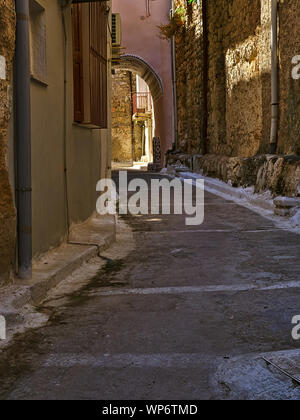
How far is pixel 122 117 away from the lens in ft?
127

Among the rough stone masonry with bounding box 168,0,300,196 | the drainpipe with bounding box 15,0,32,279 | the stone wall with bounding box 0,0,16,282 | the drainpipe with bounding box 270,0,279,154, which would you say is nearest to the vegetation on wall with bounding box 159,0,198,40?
the rough stone masonry with bounding box 168,0,300,196

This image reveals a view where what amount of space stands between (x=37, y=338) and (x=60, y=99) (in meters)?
2.88

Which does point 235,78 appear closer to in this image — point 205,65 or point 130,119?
point 205,65

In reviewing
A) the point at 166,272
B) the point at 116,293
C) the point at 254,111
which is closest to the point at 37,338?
the point at 116,293

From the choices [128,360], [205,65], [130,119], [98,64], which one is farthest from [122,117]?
[128,360]

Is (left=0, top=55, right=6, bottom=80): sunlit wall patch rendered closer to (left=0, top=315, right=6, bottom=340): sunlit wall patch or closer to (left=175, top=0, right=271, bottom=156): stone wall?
(left=0, top=315, right=6, bottom=340): sunlit wall patch

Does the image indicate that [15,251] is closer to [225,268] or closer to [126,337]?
[126,337]

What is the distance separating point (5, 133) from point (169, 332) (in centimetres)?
162

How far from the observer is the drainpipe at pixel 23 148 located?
3844 mm

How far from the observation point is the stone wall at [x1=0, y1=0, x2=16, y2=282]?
355 centimetres

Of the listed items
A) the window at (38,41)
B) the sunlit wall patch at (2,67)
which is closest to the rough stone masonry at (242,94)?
the window at (38,41)

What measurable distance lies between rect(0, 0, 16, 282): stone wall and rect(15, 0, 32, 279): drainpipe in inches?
5.1

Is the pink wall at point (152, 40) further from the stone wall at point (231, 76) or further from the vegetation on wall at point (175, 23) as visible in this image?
the stone wall at point (231, 76)

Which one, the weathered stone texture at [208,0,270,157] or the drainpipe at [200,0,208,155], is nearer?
the weathered stone texture at [208,0,270,157]
